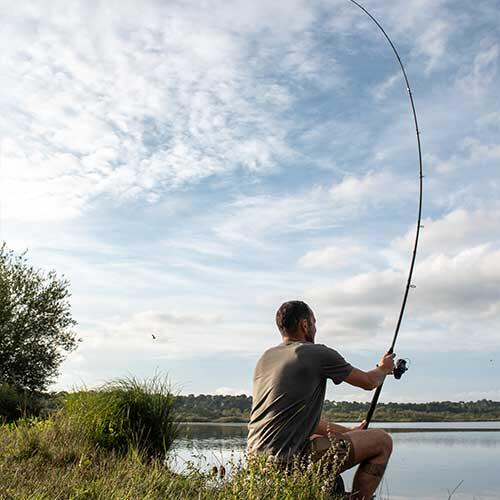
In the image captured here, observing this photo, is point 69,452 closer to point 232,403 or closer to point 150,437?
point 150,437

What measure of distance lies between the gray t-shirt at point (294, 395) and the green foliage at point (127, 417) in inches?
175

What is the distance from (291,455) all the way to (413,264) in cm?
312

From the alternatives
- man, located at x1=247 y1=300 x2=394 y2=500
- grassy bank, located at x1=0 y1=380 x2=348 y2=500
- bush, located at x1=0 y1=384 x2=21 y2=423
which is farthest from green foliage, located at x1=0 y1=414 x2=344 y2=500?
bush, located at x1=0 y1=384 x2=21 y2=423

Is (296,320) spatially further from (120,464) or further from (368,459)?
(120,464)

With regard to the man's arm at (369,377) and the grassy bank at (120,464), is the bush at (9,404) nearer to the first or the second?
the grassy bank at (120,464)

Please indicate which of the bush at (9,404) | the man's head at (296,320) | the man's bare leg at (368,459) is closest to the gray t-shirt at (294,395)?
the man's head at (296,320)

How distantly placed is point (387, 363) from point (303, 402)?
95 cm

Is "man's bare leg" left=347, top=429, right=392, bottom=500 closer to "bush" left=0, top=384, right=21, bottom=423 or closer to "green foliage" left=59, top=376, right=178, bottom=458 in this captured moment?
"green foliage" left=59, top=376, right=178, bottom=458

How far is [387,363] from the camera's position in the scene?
18.7 feet

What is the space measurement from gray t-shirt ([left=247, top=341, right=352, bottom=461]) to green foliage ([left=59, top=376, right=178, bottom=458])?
14.6 feet

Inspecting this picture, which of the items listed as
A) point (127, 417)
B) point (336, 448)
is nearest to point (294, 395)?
point (336, 448)

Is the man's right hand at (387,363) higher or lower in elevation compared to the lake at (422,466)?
higher

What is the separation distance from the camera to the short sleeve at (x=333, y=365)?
517 cm

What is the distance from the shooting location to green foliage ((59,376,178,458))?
945 cm
